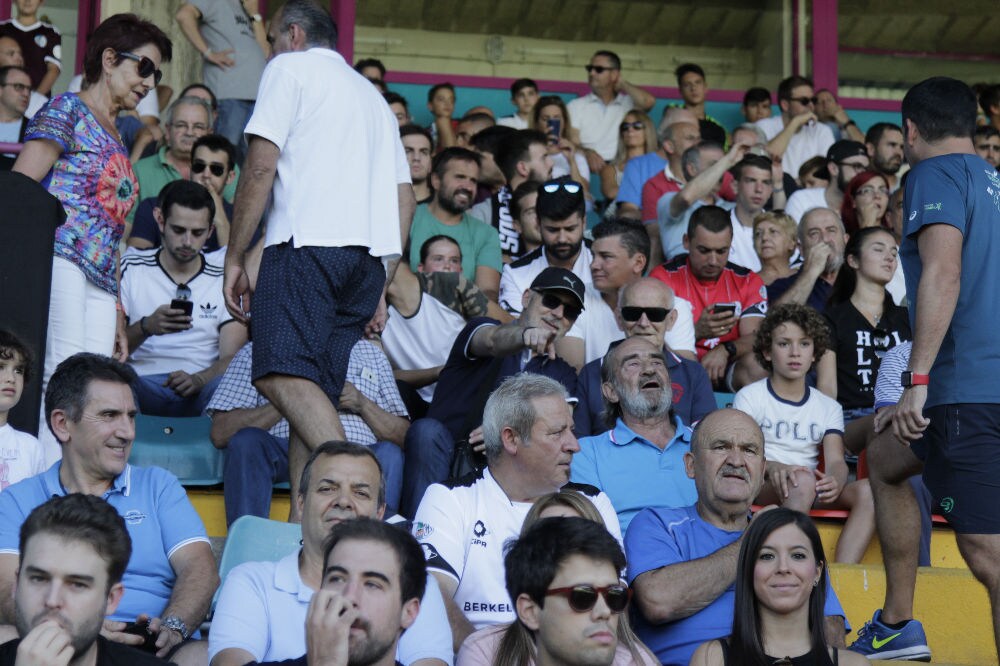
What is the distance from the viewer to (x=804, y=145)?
10578mm

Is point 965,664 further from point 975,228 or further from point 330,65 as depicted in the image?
point 330,65

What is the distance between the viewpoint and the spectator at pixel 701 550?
3.93 m

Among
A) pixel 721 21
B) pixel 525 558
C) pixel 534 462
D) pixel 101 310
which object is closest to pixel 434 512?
pixel 534 462

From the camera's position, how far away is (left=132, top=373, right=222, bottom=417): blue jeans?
6043 millimetres

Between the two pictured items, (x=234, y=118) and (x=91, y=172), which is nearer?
(x=91, y=172)

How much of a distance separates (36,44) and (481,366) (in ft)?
19.1

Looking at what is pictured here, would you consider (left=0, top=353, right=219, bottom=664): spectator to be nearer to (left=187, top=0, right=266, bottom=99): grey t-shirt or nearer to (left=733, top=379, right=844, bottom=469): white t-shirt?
(left=733, top=379, right=844, bottom=469): white t-shirt

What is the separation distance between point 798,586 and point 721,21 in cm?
1022

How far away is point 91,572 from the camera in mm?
2988

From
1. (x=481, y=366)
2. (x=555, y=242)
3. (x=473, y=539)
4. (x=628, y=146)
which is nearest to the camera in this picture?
(x=473, y=539)

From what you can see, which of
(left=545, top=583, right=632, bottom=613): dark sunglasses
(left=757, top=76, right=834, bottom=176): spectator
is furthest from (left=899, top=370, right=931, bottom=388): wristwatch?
(left=757, top=76, right=834, bottom=176): spectator

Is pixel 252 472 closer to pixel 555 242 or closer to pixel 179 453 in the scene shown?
pixel 179 453

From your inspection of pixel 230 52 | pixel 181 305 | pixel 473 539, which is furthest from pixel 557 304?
pixel 230 52

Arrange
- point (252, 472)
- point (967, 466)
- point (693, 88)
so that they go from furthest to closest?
point (693, 88)
point (252, 472)
point (967, 466)
